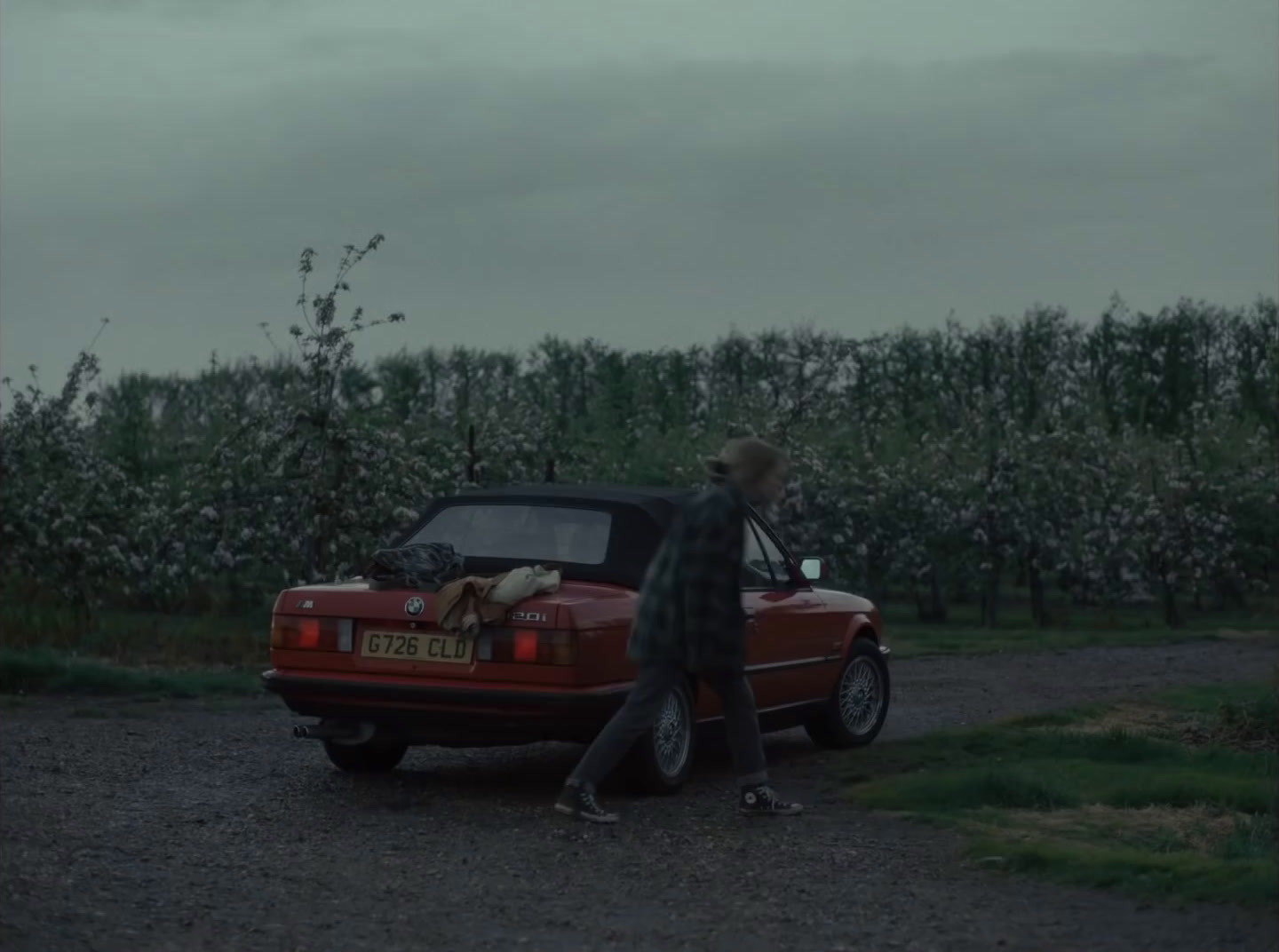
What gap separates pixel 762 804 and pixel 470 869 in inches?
74.0

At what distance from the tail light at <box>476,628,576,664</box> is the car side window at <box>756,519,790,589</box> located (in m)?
2.27

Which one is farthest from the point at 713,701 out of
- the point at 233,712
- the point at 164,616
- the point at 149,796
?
the point at 164,616

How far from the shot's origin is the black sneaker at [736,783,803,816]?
29.1ft

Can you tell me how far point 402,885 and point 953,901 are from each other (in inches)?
80.9

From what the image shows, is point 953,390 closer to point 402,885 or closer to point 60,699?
point 60,699

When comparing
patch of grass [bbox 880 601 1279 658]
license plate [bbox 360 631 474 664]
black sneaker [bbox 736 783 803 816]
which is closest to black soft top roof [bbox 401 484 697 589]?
license plate [bbox 360 631 474 664]

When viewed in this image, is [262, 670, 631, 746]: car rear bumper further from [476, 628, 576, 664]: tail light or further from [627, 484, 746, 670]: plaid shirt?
[627, 484, 746, 670]: plaid shirt

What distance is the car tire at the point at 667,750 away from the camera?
933 cm

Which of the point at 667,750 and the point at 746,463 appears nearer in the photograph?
the point at 746,463

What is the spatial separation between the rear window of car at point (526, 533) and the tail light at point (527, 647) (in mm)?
835

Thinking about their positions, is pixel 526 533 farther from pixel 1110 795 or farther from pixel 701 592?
pixel 1110 795

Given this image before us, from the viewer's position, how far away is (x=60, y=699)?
14711mm

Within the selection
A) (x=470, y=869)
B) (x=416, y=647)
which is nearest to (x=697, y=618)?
(x=416, y=647)

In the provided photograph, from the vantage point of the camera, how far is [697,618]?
28.3ft
